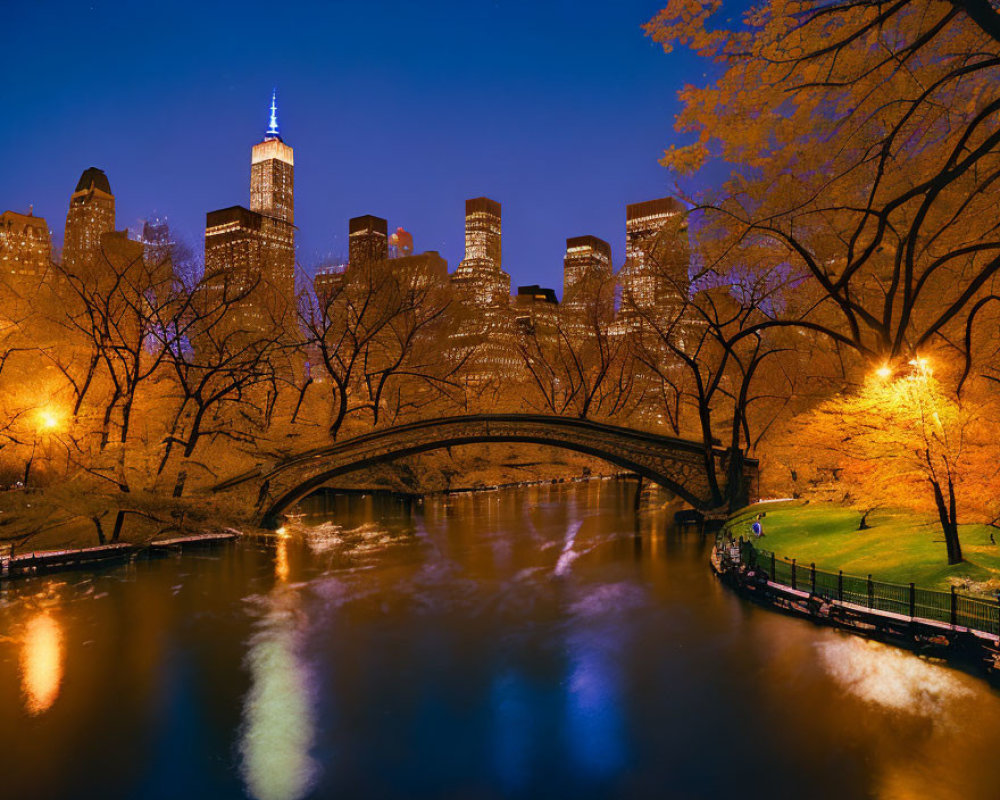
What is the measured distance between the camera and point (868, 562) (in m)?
18.7

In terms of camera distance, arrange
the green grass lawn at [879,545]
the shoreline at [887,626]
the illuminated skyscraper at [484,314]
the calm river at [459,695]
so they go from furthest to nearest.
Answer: the illuminated skyscraper at [484,314] → the green grass lawn at [879,545] → the shoreline at [887,626] → the calm river at [459,695]

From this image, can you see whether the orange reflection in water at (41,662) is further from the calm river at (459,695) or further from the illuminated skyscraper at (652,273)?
the illuminated skyscraper at (652,273)

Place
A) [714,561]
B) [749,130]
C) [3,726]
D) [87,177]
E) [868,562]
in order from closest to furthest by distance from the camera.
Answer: [3,726] < [749,130] < [868,562] < [714,561] < [87,177]

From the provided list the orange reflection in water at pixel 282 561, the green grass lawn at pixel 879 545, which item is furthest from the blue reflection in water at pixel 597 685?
the orange reflection in water at pixel 282 561

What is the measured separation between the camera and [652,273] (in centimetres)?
3759

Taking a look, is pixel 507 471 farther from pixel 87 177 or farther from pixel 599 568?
pixel 87 177

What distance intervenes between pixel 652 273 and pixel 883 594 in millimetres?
24463

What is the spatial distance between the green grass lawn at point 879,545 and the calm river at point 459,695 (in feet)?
10.2

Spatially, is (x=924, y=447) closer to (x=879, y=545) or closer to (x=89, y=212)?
(x=879, y=545)

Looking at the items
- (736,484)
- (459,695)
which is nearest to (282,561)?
(459,695)

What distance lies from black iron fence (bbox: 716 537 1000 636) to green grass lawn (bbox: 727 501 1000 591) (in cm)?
60

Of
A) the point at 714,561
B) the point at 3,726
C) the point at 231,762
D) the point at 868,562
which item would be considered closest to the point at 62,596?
the point at 3,726

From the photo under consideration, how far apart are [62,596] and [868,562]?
24358 millimetres

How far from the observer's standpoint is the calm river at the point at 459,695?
10.1 metres
